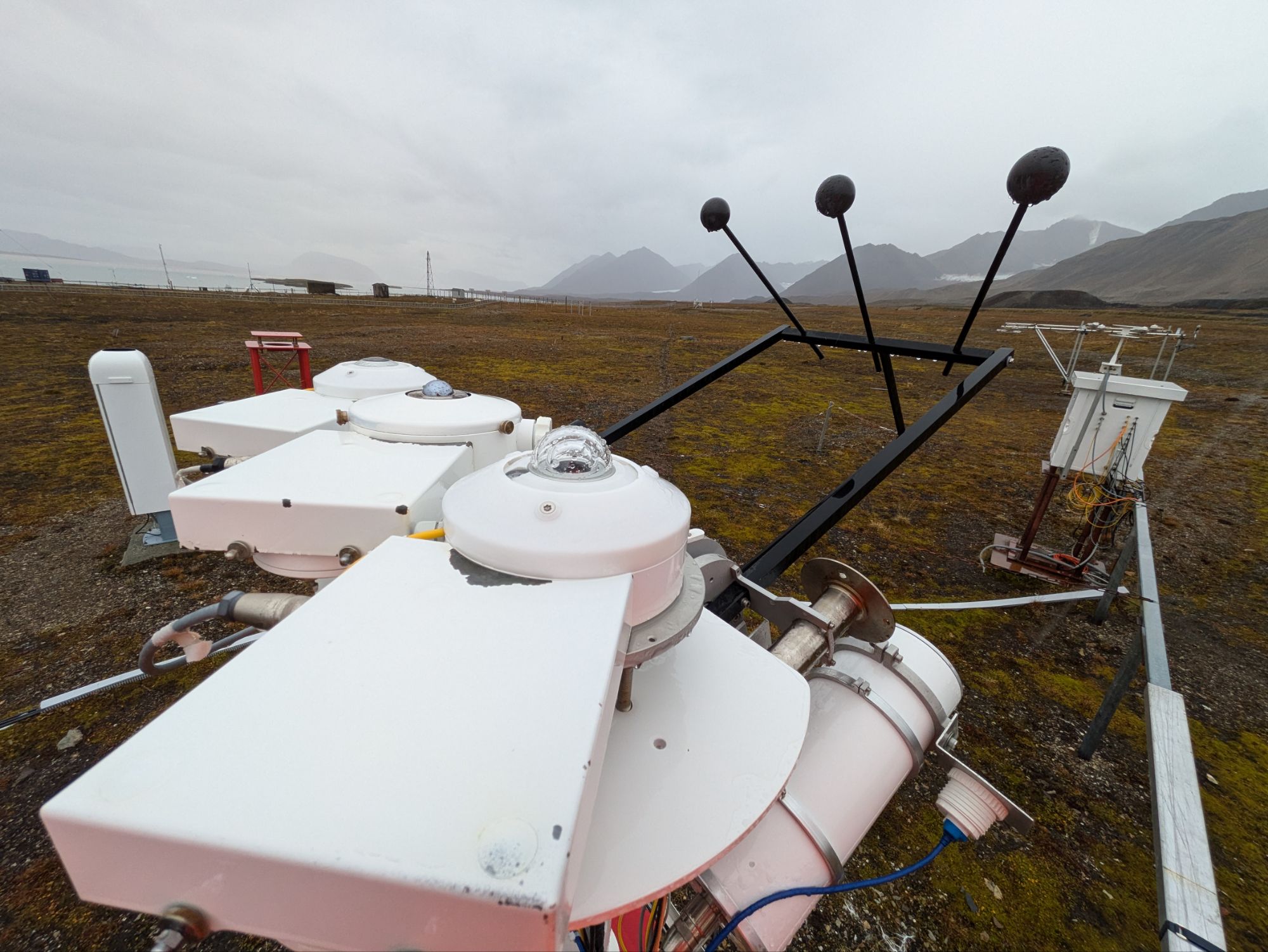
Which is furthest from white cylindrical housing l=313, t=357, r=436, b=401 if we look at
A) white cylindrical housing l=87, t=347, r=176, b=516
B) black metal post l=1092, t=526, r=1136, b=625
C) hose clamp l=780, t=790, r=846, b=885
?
black metal post l=1092, t=526, r=1136, b=625

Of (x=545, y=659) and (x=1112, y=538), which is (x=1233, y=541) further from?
(x=545, y=659)

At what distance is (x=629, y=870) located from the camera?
1.08m

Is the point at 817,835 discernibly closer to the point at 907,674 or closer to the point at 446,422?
the point at 907,674

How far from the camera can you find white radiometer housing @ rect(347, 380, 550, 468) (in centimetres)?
259

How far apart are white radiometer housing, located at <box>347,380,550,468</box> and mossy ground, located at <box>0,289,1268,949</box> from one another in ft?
6.55

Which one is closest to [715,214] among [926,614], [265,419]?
[265,419]

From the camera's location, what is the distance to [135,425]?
14.5 feet

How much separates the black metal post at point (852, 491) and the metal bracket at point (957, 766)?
843 millimetres

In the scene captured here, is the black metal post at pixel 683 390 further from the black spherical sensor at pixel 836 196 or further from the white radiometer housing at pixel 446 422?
the black spherical sensor at pixel 836 196

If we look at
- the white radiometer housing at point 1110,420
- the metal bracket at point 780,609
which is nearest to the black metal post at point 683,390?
the metal bracket at point 780,609

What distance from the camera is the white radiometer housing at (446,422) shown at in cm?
259

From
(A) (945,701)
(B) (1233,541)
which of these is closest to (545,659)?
(A) (945,701)

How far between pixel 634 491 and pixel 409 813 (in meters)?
0.91

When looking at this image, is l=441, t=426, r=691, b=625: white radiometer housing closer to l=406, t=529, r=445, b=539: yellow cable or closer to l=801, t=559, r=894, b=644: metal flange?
l=406, t=529, r=445, b=539: yellow cable
